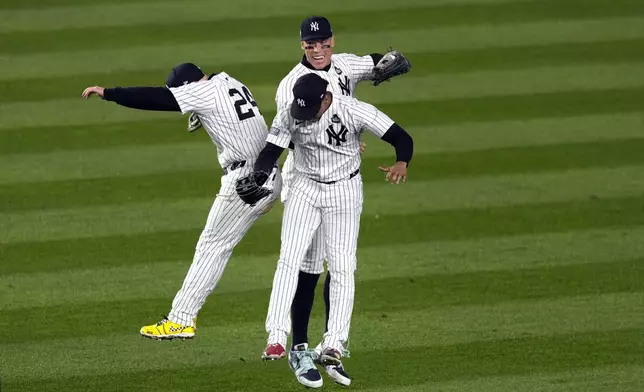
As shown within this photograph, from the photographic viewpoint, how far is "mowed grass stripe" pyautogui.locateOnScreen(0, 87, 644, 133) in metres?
11.3

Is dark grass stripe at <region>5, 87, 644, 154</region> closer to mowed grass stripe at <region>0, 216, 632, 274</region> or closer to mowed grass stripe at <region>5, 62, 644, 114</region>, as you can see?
mowed grass stripe at <region>5, 62, 644, 114</region>

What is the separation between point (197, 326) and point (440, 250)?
196cm

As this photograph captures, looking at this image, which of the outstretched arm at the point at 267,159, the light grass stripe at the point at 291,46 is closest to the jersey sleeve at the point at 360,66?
the outstretched arm at the point at 267,159

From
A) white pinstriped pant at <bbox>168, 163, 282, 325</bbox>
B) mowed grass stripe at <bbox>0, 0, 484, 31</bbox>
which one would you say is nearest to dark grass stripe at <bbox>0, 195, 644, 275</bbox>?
white pinstriped pant at <bbox>168, 163, 282, 325</bbox>

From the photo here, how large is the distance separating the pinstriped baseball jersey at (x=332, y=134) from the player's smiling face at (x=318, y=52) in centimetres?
27

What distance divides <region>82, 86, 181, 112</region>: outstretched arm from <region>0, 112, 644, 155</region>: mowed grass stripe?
11.3 ft

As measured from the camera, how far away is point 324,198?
741cm

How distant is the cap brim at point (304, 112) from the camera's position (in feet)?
23.2

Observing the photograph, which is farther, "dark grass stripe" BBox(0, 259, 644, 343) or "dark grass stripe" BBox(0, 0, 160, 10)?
"dark grass stripe" BBox(0, 0, 160, 10)

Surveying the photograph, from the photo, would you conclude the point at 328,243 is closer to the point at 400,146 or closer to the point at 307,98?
the point at 400,146

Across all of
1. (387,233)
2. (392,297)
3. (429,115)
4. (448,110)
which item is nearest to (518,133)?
(448,110)

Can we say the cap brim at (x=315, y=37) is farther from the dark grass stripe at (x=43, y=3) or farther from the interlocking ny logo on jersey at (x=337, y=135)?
the dark grass stripe at (x=43, y=3)

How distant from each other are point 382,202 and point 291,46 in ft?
8.20

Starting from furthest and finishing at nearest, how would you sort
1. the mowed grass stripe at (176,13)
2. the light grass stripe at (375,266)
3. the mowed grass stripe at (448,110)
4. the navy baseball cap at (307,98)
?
the mowed grass stripe at (176,13), the mowed grass stripe at (448,110), the light grass stripe at (375,266), the navy baseball cap at (307,98)
